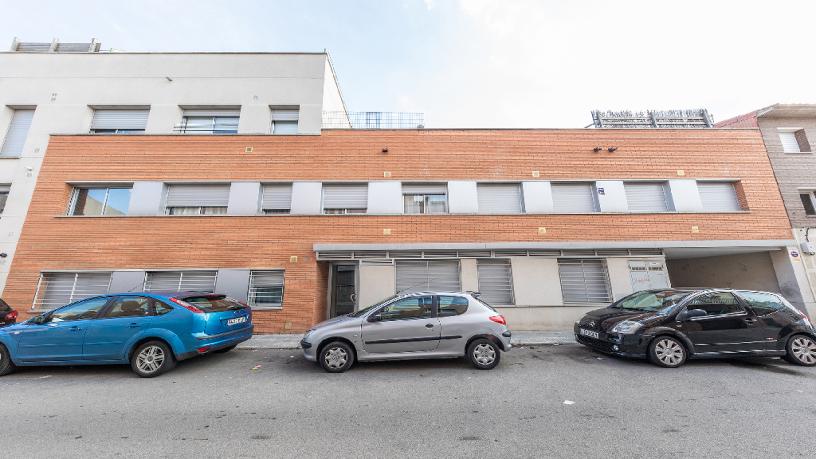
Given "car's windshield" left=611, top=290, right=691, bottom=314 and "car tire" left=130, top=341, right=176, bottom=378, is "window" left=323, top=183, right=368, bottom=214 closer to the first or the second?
"car tire" left=130, top=341, right=176, bottom=378

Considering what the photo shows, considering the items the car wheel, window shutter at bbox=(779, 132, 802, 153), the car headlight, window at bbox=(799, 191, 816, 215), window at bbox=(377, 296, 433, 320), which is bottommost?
the car wheel

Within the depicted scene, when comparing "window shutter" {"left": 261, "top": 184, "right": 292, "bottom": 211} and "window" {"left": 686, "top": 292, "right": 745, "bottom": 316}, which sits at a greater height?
"window shutter" {"left": 261, "top": 184, "right": 292, "bottom": 211}

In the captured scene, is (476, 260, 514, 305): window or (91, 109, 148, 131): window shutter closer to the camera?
(476, 260, 514, 305): window

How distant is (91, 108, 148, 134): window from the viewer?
1144 cm

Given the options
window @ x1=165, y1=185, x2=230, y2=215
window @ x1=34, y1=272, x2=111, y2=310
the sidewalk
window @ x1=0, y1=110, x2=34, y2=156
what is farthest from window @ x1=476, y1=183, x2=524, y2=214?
window @ x1=0, y1=110, x2=34, y2=156

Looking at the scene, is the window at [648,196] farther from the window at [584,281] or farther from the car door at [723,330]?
the car door at [723,330]

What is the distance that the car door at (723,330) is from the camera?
234 inches

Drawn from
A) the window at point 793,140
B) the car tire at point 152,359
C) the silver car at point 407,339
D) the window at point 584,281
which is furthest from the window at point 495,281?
the window at point 793,140

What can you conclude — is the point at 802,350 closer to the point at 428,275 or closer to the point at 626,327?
the point at 626,327

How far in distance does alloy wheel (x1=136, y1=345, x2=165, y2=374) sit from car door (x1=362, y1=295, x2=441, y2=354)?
382 centimetres

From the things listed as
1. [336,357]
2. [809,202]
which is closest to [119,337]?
[336,357]

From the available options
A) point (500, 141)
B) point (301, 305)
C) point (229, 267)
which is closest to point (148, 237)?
point (229, 267)

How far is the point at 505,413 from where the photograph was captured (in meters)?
3.89

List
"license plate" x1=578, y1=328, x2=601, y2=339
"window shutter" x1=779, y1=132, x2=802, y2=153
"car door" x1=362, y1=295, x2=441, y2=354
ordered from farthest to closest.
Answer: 1. "window shutter" x1=779, y1=132, x2=802, y2=153
2. "license plate" x1=578, y1=328, x2=601, y2=339
3. "car door" x1=362, y1=295, x2=441, y2=354
